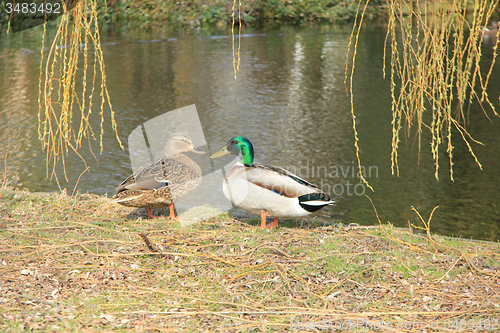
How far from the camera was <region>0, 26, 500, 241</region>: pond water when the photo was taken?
16.3ft

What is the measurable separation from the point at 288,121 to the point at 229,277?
4.63 m

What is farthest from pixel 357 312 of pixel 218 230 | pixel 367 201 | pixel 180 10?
pixel 180 10

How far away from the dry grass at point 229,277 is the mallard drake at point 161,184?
0.65ft

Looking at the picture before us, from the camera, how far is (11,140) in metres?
6.54

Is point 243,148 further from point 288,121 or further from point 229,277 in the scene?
point 288,121

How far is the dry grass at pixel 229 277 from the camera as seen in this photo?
256 cm

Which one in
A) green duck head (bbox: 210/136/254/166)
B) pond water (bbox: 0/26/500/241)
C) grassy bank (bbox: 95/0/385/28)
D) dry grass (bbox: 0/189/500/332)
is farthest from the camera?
grassy bank (bbox: 95/0/385/28)

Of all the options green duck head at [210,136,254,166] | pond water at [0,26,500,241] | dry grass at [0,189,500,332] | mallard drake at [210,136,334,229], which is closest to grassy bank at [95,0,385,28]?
pond water at [0,26,500,241]

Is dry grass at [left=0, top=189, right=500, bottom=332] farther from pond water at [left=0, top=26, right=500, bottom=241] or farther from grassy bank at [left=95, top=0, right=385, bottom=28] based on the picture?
grassy bank at [left=95, top=0, right=385, bottom=28]

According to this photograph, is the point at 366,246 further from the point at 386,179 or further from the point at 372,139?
the point at 372,139

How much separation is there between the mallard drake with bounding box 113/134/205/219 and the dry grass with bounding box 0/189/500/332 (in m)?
0.20

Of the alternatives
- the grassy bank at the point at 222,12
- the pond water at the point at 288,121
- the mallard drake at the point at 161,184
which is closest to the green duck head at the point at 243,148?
the mallard drake at the point at 161,184

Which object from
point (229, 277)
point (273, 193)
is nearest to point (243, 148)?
point (273, 193)

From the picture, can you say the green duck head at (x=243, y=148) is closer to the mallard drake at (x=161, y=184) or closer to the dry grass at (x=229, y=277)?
the mallard drake at (x=161, y=184)
